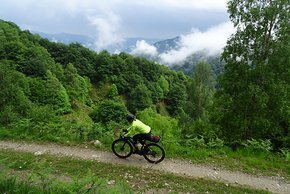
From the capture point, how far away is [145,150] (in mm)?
11938

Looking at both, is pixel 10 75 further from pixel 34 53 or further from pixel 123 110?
pixel 34 53

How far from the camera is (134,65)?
118000 mm

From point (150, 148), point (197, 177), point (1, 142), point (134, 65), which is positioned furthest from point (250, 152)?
point (134, 65)

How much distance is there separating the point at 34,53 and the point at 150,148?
76991mm

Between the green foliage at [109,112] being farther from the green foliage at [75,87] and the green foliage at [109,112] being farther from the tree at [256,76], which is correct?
the tree at [256,76]

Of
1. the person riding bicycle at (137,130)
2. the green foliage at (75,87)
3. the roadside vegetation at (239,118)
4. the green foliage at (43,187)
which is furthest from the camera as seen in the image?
the green foliage at (75,87)

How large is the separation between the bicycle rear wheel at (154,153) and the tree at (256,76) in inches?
255

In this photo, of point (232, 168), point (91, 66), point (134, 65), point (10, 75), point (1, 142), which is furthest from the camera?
point (134, 65)

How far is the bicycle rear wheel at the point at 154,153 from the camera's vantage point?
11.9 meters

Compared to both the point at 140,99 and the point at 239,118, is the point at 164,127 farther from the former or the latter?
the point at 140,99

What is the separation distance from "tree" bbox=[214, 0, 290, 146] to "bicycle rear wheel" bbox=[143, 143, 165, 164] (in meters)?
6.47

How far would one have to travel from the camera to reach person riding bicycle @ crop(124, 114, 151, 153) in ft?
38.2

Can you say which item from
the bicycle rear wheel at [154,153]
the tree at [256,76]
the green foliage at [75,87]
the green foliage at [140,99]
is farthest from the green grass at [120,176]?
the green foliage at [140,99]

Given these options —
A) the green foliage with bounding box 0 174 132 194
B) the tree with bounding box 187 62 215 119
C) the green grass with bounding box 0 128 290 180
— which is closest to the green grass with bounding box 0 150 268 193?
the green grass with bounding box 0 128 290 180
